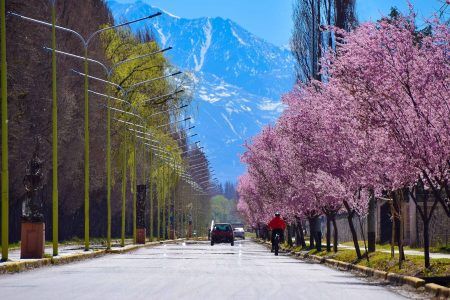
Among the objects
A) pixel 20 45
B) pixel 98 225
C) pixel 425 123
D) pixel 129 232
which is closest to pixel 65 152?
pixel 20 45

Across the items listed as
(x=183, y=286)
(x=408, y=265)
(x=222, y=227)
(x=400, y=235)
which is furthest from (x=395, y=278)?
(x=222, y=227)

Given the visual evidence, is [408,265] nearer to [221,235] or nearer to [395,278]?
[395,278]

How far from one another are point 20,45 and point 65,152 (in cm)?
1468

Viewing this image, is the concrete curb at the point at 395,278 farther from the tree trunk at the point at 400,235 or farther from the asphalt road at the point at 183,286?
the tree trunk at the point at 400,235

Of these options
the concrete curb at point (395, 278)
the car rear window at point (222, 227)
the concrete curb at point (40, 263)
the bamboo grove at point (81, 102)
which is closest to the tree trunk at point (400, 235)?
the concrete curb at point (395, 278)

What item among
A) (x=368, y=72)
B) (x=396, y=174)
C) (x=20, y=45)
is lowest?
(x=396, y=174)

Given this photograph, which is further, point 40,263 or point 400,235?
point 40,263

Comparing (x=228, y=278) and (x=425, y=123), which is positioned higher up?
(x=425, y=123)

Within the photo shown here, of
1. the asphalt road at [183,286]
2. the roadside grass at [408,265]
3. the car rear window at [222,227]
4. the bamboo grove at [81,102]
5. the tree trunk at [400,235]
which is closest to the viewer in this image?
the asphalt road at [183,286]

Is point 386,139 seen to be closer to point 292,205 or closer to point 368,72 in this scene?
point 368,72

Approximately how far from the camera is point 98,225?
4451 inches

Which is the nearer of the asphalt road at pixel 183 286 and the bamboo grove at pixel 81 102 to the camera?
the asphalt road at pixel 183 286

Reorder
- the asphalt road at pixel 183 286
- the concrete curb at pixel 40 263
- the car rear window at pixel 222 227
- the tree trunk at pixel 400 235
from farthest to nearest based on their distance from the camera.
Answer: the car rear window at pixel 222 227
the tree trunk at pixel 400 235
the concrete curb at pixel 40 263
the asphalt road at pixel 183 286

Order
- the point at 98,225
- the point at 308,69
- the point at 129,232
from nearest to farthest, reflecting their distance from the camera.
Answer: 1. the point at 308,69
2. the point at 98,225
3. the point at 129,232
